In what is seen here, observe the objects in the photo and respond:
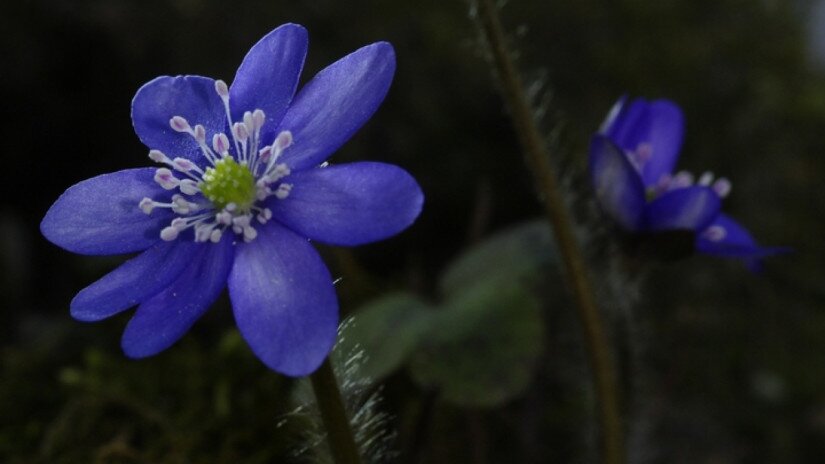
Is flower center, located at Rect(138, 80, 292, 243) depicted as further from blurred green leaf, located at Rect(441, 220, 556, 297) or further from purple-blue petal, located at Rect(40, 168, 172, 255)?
blurred green leaf, located at Rect(441, 220, 556, 297)

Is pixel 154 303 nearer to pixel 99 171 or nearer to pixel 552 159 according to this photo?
pixel 552 159

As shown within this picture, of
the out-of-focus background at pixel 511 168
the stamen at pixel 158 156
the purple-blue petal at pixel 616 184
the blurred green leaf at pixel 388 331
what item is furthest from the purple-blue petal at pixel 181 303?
the out-of-focus background at pixel 511 168

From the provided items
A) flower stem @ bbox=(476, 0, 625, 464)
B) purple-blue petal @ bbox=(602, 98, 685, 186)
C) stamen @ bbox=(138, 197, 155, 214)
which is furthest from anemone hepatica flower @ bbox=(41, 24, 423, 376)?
purple-blue petal @ bbox=(602, 98, 685, 186)

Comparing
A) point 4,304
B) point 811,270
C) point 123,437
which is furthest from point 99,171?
point 811,270

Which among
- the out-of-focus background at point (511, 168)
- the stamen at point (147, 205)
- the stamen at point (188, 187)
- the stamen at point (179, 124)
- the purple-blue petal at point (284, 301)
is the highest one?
the stamen at point (179, 124)

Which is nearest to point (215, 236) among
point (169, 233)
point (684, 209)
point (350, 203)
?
point (169, 233)

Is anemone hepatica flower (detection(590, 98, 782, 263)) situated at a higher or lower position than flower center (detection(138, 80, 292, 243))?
lower

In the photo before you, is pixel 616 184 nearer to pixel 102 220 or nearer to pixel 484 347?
pixel 484 347

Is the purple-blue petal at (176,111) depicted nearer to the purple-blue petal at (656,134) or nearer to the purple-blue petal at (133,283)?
the purple-blue petal at (133,283)
